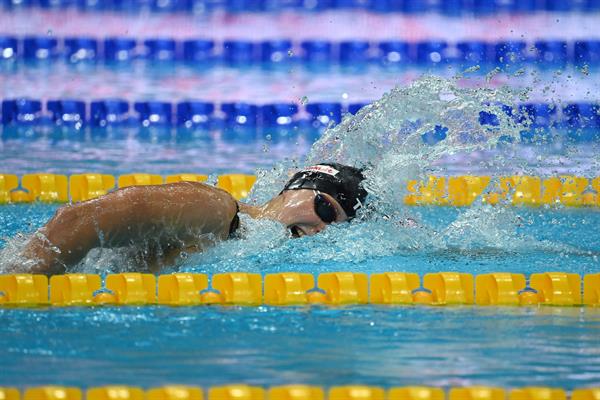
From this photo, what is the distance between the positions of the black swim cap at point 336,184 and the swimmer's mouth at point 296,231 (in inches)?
7.4

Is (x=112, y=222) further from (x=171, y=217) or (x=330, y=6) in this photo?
(x=330, y=6)

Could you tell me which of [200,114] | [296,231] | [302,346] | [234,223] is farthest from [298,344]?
[200,114]

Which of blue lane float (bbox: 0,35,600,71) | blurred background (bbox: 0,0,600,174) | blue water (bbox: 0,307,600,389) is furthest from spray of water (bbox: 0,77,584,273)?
blue lane float (bbox: 0,35,600,71)

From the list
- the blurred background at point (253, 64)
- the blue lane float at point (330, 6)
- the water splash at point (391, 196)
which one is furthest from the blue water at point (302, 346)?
the blue lane float at point (330, 6)

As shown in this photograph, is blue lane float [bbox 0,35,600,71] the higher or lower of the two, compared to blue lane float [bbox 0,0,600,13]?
lower

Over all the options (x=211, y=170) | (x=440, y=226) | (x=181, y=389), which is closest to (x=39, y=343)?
(x=181, y=389)

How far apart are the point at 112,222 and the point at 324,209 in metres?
1.04

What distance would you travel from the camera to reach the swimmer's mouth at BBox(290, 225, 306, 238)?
410 cm

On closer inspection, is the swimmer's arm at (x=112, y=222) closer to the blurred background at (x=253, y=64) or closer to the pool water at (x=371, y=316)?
the pool water at (x=371, y=316)

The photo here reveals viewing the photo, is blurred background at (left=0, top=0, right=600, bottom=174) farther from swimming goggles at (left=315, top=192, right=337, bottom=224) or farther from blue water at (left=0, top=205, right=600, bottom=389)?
blue water at (left=0, top=205, right=600, bottom=389)

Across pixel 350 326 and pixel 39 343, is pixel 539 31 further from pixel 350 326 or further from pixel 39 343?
pixel 39 343

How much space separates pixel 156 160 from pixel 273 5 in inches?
130

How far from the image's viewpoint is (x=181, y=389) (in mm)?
2434

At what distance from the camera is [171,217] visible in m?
3.52
